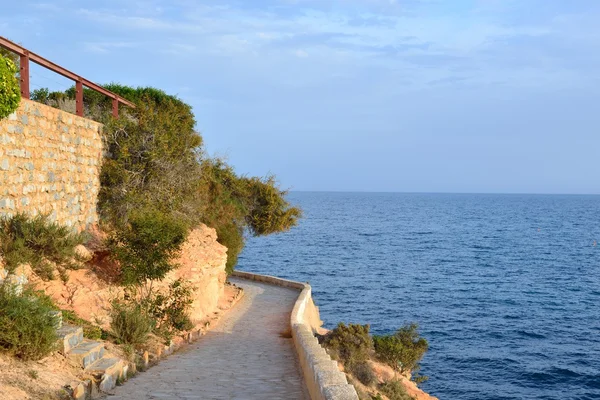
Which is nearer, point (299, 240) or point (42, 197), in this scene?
point (42, 197)

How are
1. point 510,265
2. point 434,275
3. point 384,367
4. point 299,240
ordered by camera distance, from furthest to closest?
point 299,240, point 510,265, point 434,275, point 384,367

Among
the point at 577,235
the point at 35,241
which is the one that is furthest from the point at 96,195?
the point at 577,235

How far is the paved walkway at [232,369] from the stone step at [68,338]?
3.33 feet

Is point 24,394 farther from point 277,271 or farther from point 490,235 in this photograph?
point 490,235

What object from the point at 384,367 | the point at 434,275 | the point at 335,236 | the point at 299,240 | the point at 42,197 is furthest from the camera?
the point at 335,236

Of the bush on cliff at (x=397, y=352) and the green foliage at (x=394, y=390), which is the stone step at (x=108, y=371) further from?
the bush on cliff at (x=397, y=352)

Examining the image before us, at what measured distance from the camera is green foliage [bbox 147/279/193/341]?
1450cm

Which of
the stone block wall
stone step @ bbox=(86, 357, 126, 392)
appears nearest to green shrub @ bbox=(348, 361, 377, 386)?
the stone block wall

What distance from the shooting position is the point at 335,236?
92125 millimetres

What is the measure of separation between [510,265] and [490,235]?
111 ft

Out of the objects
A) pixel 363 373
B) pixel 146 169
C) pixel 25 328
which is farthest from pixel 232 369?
pixel 363 373

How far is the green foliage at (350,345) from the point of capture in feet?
63.3

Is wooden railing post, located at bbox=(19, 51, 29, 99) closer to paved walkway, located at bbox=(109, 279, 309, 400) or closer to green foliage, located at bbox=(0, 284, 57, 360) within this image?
green foliage, located at bbox=(0, 284, 57, 360)

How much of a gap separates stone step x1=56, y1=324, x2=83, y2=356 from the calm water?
20.1m
